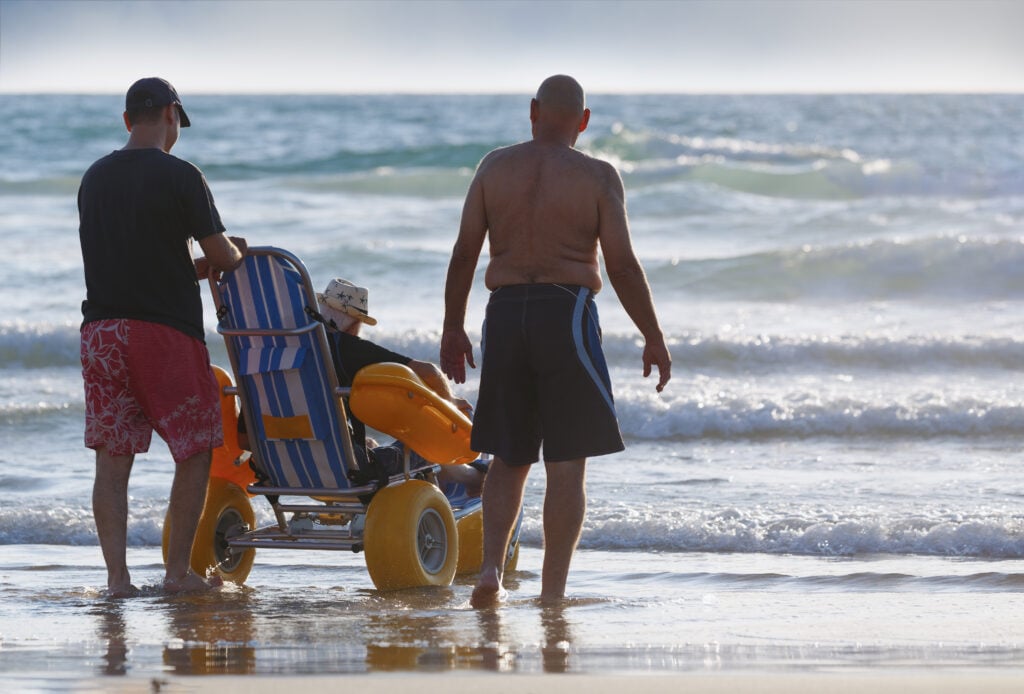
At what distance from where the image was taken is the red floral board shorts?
444 centimetres

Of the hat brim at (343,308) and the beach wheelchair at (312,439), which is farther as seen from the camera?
the hat brim at (343,308)

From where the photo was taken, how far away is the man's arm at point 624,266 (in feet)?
13.9

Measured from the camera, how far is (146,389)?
4473mm

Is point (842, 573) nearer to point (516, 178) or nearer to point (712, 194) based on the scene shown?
point (516, 178)

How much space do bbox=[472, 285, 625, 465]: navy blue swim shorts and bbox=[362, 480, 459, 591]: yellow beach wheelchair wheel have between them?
1.53 ft

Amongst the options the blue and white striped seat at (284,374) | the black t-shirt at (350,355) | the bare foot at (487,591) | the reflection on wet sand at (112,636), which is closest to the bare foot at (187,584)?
the reflection on wet sand at (112,636)

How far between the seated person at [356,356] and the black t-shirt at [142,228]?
20.6 inches

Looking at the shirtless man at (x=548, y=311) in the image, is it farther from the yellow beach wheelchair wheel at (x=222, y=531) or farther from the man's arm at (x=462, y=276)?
the yellow beach wheelchair wheel at (x=222, y=531)

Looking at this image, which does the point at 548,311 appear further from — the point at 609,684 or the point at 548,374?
the point at 609,684

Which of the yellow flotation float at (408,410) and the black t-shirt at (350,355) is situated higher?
the black t-shirt at (350,355)

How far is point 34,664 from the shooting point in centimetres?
349

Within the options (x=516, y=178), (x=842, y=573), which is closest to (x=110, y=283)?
(x=516, y=178)

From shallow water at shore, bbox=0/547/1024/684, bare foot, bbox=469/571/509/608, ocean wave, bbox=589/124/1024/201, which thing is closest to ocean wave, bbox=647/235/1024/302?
ocean wave, bbox=589/124/1024/201

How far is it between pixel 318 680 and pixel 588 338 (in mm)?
1504
